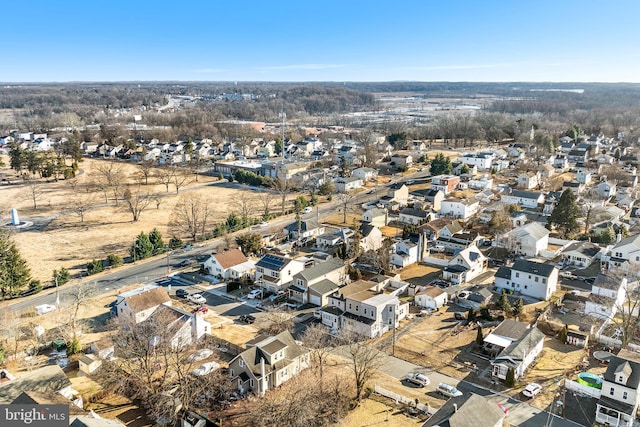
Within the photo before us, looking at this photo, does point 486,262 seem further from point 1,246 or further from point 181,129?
point 181,129

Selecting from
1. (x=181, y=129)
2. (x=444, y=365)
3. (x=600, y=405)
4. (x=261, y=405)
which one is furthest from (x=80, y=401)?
(x=181, y=129)

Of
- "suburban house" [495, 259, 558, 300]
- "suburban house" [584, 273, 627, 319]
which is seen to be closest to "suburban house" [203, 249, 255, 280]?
"suburban house" [495, 259, 558, 300]

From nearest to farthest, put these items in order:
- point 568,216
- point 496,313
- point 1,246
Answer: point 496,313 < point 1,246 < point 568,216

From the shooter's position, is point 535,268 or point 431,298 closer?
point 431,298

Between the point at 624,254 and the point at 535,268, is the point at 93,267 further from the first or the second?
the point at 624,254

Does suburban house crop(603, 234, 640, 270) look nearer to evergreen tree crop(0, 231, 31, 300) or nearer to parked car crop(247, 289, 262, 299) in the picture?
parked car crop(247, 289, 262, 299)

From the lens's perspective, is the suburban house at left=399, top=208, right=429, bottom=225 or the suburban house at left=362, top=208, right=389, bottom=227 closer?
the suburban house at left=362, top=208, right=389, bottom=227

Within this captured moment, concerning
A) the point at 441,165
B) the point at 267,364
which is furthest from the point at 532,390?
the point at 441,165
